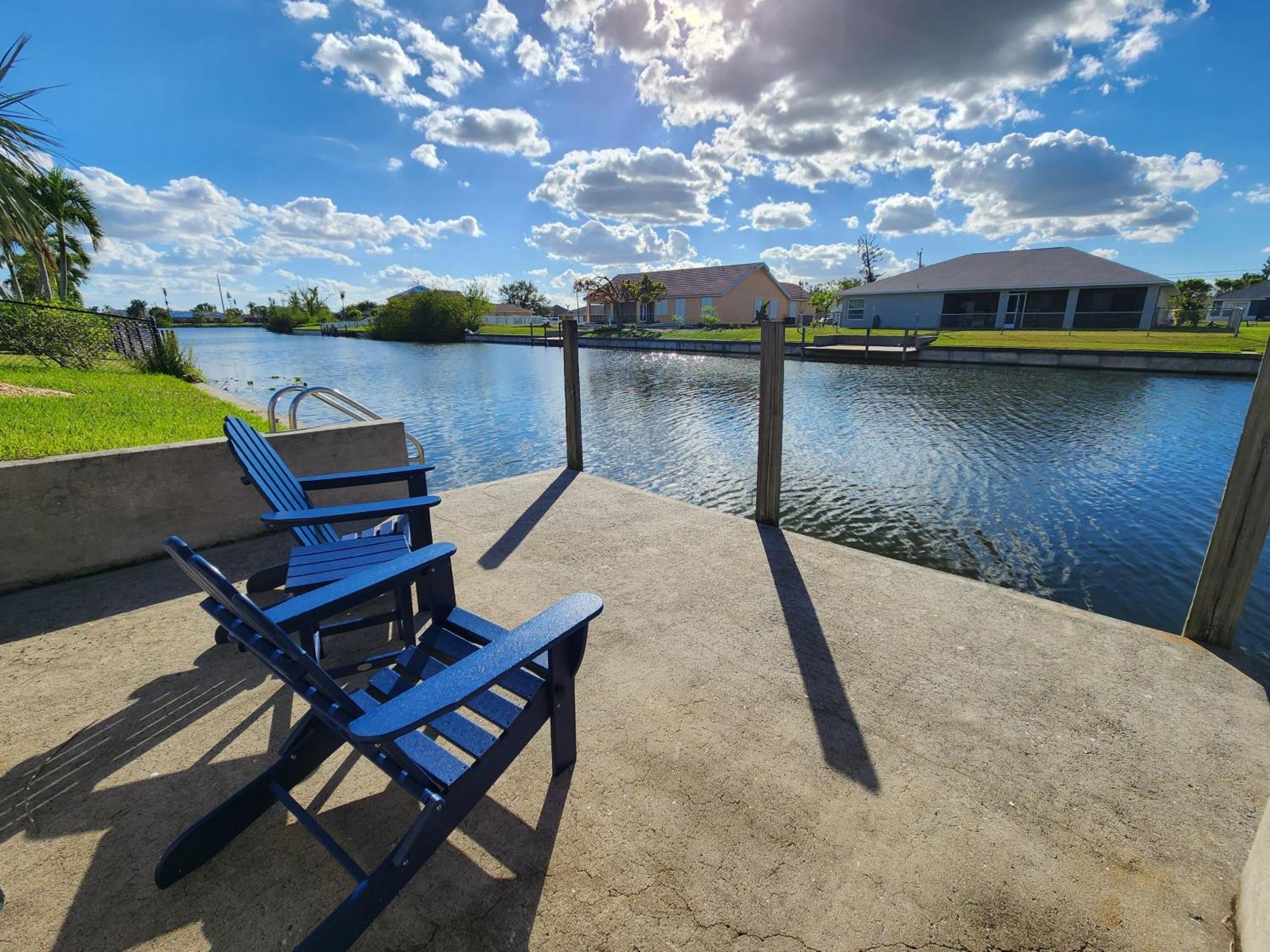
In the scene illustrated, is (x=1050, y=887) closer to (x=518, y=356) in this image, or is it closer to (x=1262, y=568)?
(x=1262, y=568)

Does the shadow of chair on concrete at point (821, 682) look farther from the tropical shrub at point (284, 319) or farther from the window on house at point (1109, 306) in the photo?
the tropical shrub at point (284, 319)

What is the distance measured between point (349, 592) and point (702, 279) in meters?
56.2

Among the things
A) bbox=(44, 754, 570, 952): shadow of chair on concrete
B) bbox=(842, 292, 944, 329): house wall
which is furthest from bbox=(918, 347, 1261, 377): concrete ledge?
bbox=(44, 754, 570, 952): shadow of chair on concrete

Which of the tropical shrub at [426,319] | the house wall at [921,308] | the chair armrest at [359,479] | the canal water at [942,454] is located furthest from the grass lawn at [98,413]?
the tropical shrub at [426,319]

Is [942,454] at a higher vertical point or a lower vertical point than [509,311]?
lower

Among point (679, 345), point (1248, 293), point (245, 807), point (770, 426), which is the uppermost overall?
point (1248, 293)

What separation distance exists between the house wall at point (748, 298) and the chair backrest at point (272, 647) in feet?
171

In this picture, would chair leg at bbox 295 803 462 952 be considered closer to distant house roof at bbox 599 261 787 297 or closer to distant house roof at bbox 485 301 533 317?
distant house roof at bbox 599 261 787 297

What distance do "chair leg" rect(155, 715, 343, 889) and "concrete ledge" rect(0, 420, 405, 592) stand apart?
2924 millimetres

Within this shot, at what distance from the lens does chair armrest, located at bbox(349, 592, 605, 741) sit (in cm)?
127

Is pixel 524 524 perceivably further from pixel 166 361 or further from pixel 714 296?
pixel 714 296

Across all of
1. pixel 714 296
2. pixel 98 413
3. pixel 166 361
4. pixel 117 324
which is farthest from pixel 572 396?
pixel 714 296

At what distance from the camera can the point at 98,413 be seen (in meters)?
6.18

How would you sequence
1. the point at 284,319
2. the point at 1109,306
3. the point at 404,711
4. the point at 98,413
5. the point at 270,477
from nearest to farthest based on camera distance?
the point at 404,711, the point at 270,477, the point at 98,413, the point at 1109,306, the point at 284,319
